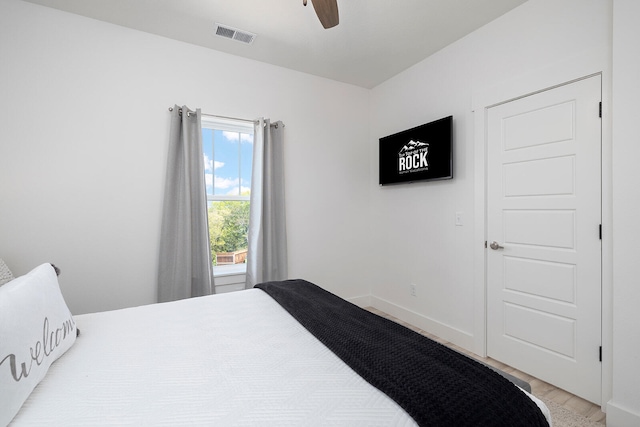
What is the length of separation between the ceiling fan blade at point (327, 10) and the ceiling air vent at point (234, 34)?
3.42ft

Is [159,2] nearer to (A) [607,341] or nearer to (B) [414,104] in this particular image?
(B) [414,104]

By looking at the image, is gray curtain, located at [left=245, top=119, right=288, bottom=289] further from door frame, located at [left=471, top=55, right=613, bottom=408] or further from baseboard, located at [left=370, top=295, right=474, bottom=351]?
door frame, located at [left=471, top=55, right=613, bottom=408]

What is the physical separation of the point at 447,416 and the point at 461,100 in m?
2.55

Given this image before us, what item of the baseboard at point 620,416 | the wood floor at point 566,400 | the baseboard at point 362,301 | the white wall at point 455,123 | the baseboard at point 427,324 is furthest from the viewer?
the baseboard at point 362,301

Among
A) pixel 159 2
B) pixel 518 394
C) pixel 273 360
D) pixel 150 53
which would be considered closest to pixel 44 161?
pixel 150 53

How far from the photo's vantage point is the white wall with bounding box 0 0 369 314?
6.95 ft

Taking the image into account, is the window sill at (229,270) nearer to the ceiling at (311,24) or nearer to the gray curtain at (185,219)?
the gray curtain at (185,219)

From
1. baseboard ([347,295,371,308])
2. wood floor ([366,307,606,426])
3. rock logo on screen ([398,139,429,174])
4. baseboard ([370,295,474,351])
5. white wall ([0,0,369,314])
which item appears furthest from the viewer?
baseboard ([347,295,371,308])

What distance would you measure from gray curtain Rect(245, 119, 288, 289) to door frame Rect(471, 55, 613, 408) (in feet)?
5.82

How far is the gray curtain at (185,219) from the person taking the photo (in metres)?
2.52

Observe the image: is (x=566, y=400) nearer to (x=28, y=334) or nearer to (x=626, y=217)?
(x=626, y=217)

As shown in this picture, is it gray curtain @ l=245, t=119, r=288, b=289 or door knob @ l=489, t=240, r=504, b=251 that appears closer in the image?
door knob @ l=489, t=240, r=504, b=251

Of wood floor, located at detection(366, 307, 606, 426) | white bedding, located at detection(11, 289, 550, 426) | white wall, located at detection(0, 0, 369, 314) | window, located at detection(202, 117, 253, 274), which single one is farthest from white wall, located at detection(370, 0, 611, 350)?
white bedding, located at detection(11, 289, 550, 426)

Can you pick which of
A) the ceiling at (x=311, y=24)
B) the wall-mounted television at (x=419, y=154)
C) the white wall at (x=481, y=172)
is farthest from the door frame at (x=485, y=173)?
the ceiling at (x=311, y=24)
